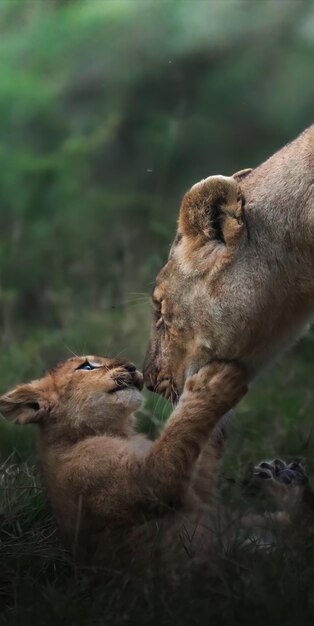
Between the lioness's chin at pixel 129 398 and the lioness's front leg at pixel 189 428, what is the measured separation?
306mm

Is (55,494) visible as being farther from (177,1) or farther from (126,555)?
(177,1)

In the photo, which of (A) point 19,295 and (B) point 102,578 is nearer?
(B) point 102,578

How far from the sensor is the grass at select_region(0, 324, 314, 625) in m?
3.04

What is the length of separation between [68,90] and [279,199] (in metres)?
4.06

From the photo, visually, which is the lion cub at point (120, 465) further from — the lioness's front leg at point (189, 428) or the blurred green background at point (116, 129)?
the blurred green background at point (116, 129)

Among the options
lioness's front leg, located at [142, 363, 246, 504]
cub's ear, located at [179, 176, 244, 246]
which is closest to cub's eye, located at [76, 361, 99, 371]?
lioness's front leg, located at [142, 363, 246, 504]

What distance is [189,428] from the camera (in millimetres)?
3588

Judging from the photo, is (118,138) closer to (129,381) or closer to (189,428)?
(129,381)

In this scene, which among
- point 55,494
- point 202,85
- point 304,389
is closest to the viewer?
point 55,494

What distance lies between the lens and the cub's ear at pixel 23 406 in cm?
391

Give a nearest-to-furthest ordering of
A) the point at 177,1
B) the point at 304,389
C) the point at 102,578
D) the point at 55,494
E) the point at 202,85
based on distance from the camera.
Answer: the point at 102,578 → the point at 55,494 → the point at 304,389 → the point at 177,1 → the point at 202,85

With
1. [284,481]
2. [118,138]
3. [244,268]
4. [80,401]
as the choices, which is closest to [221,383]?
[244,268]

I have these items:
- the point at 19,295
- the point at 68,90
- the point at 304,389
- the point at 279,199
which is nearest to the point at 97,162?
the point at 68,90

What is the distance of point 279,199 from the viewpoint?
3.68m
